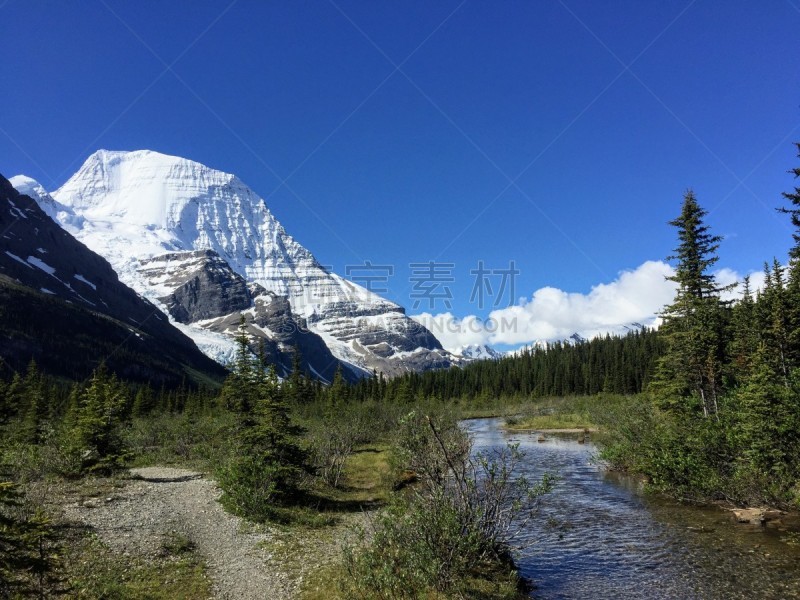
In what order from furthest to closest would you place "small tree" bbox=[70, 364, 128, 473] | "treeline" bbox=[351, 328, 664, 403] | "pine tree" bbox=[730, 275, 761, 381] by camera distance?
"treeline" bbox=[351, 328, 664, 403], "pine tree" bbox=[730, 275, 761, 381], "small tree" bbox=[70, 364, 128, 473]

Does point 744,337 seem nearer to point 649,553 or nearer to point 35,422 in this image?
point 649,553

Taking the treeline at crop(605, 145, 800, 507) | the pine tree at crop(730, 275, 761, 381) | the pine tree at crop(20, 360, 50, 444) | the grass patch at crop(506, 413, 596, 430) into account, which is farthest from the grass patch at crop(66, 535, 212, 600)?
the grass patch at crop(506, 413, 596, 430)

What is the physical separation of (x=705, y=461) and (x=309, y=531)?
18.6 meters

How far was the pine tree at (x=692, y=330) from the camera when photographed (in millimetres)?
30406

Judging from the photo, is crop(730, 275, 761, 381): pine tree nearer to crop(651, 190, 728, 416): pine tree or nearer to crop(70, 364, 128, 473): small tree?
crop(651, 190, 728, 416): pine tree

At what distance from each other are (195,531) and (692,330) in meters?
28.7

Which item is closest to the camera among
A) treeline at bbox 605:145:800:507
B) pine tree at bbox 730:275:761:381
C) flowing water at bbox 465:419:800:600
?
flowing water at bbox 465:419:800:600

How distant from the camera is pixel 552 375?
5994 inches

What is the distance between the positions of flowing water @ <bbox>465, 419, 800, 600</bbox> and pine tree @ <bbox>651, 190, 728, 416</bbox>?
832 centimetres

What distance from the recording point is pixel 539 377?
155m

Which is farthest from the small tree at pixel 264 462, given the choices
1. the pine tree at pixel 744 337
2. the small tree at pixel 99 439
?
the pine tree at pixel 744 337

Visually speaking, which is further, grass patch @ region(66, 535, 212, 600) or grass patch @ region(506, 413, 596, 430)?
grass patch @ region(506, 413, 596, 430)

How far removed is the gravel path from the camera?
45.6 ft

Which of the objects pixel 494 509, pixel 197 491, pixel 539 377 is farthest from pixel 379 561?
pixel 539 377
